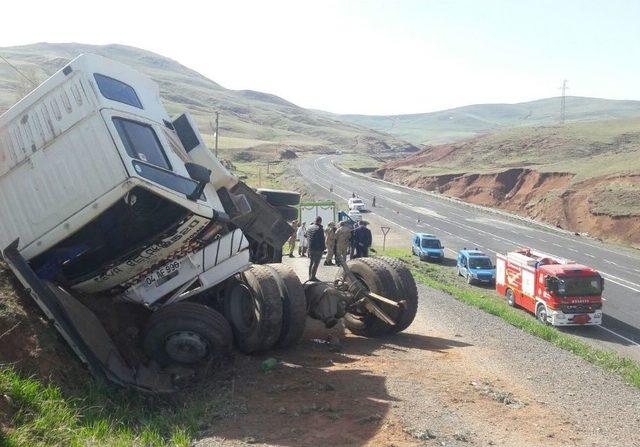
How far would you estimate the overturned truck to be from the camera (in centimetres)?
706

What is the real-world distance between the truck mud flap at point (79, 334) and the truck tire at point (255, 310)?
135 centimetres

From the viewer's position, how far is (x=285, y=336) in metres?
8.61

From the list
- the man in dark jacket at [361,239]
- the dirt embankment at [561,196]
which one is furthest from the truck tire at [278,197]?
the dirt embankment at [561,196]

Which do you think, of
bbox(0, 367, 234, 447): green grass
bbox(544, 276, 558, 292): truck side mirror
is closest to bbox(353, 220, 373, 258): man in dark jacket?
bbox(0, 367, 234, 447): green grass

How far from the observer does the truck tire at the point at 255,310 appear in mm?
8195

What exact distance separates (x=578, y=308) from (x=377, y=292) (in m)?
15.5

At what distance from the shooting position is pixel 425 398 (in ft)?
23.3

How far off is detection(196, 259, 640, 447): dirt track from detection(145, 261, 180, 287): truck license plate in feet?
5.05

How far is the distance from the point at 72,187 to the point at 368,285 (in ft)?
17.6

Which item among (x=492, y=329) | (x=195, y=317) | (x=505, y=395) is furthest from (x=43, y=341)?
(x=492, y=329)

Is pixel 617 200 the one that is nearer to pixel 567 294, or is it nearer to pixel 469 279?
pixel 469 279

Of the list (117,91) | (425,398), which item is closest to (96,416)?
(425,398)

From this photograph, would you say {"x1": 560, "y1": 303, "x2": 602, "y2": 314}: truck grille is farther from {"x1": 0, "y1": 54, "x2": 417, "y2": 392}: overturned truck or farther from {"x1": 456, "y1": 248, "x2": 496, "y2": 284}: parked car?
{"x1": 0, "y1": 54, "x2": 417, "y2": 392}: overturned truck

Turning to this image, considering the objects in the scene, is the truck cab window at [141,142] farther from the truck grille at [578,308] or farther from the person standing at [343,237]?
the truck grille at [578,308]
